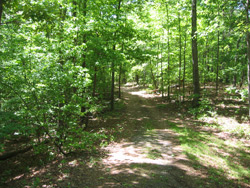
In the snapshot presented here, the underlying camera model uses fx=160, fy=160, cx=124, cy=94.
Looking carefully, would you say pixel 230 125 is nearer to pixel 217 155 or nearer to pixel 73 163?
pixel 217 155

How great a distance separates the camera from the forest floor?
4844mm

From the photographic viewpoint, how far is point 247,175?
5.55m

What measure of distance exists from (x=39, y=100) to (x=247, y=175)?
25.6 feet

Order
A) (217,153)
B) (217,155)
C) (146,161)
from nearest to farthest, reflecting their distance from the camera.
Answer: (146,161) → (217,155) → (217,153)

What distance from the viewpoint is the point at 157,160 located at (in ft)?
19.7

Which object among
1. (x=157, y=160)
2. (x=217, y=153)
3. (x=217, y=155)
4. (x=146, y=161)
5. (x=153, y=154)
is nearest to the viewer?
(x=146, y=161)

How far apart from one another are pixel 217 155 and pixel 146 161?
3.33m

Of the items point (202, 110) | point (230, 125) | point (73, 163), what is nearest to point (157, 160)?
point (73, 163)

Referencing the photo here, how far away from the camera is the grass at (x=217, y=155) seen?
5.52 meters

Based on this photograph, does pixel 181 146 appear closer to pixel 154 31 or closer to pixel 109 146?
pixel 109 146

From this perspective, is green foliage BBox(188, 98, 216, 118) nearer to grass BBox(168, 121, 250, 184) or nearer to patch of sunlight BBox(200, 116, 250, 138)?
patch of sunlight BBox(200, 116, 250, 138)

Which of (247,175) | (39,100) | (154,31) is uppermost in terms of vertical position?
(154,31)

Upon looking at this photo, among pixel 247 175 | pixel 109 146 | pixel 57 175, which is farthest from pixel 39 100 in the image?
pixel 247 175

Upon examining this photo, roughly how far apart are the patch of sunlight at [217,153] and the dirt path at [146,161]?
602mm
